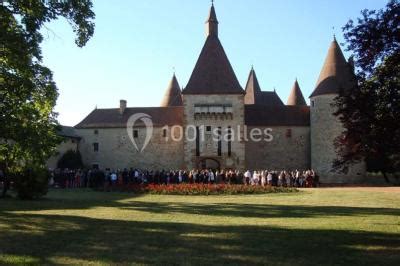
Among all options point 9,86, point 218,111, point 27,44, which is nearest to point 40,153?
point 9,86

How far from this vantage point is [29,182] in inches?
819

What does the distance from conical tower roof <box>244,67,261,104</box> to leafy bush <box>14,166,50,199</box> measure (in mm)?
37319

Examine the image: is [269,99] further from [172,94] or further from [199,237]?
[199,237]

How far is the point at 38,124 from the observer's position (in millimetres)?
13883

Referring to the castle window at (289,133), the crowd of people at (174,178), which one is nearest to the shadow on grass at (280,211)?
the crowd of people at (174,178)

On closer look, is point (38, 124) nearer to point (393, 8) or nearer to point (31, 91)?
point (31, 91)

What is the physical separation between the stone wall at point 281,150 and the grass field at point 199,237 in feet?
92.7

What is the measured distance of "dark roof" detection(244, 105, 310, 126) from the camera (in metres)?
44.7

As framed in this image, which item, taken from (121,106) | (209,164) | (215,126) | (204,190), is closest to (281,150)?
(215,126)

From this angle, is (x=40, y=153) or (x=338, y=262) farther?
(x=40, y=153)

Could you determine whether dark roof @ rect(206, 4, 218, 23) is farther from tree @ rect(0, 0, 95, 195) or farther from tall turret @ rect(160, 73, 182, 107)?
tree @ rect(0, 0, 95, 195)

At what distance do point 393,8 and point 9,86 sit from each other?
31.3 ft

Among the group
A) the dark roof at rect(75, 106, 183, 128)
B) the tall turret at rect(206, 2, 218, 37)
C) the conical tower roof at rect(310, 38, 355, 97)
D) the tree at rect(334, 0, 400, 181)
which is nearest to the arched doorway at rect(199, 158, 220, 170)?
the dark roof at rect(75, 106, 183, 128)

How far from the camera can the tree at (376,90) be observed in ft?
33.7
